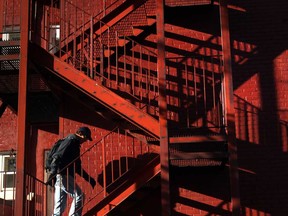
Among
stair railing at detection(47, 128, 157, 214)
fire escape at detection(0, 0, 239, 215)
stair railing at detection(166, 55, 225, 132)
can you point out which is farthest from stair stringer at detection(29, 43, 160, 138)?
stair railing at detection(166, 55, 225, 132)

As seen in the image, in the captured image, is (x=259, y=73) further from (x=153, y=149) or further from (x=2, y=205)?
(x=2, y=205)

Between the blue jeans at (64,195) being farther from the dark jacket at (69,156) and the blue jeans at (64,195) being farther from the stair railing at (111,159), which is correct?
the stair railing at (111,159)

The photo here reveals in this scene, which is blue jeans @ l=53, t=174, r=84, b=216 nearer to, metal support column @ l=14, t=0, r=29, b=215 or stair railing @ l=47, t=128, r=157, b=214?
metal support column @ l=14, t=0, r=29, b=215

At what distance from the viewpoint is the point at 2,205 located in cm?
1030

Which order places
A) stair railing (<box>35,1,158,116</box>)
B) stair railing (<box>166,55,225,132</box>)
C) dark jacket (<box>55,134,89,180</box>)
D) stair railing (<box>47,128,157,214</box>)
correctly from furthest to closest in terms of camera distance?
stair railing (<box>166,55,225,132</box>) < stair railing (<box>47,128,157,214</box>) < stair railing (<box>35,1,158,116</box>) < dark jacket (<box>55,134,89,180</box>)

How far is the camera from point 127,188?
953 cm

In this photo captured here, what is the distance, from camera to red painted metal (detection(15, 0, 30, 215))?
868 centimetres

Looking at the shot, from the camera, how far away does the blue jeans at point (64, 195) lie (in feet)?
29.6

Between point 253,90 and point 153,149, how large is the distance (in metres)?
2.45

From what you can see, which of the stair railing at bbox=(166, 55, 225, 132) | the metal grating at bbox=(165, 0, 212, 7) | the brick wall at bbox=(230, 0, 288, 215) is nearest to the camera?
the brick wall at bbox=(230, 0, 288, 215)

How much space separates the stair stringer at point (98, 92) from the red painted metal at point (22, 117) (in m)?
0.24

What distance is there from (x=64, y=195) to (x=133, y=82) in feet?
7.73

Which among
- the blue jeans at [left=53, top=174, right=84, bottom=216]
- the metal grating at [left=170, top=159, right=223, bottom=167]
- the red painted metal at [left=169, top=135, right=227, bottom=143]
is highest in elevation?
the red painted metal at [left=169, top=135, right=227, bottom=143]

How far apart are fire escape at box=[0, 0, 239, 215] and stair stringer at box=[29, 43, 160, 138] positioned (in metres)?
0.02
